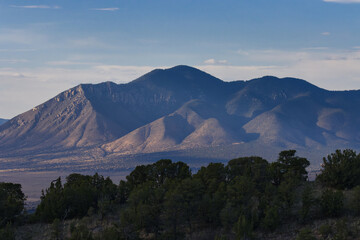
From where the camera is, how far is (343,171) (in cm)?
5603

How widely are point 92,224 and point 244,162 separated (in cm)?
2743

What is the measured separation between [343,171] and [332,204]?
11527mm

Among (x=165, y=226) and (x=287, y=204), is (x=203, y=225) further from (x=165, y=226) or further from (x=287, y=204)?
(x=287, y=204)

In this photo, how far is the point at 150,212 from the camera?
48000 millimetres

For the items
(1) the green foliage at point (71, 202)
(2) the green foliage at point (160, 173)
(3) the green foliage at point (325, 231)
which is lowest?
(3) the green foliage at point (325, 231)

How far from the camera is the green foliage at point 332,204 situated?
45.7 m

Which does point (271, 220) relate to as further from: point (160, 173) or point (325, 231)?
point (160, 173)

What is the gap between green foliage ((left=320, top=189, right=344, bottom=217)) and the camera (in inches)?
1800

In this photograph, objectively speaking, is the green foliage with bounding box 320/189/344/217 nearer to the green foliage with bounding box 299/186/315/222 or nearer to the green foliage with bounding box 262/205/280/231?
the green foliage with bounding box 299/186/315/222

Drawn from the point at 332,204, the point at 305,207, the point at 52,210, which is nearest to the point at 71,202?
the point at 52,210

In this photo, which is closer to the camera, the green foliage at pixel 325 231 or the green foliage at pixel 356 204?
the green foliage at pixel 325 231

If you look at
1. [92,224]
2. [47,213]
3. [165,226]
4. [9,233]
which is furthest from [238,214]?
[47,213]

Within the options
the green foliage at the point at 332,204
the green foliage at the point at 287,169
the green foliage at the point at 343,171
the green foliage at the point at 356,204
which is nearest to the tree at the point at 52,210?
the green foliage at the point at 287,169

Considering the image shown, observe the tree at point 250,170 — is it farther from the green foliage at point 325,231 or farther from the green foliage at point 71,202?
the green foliage at point 71,202
